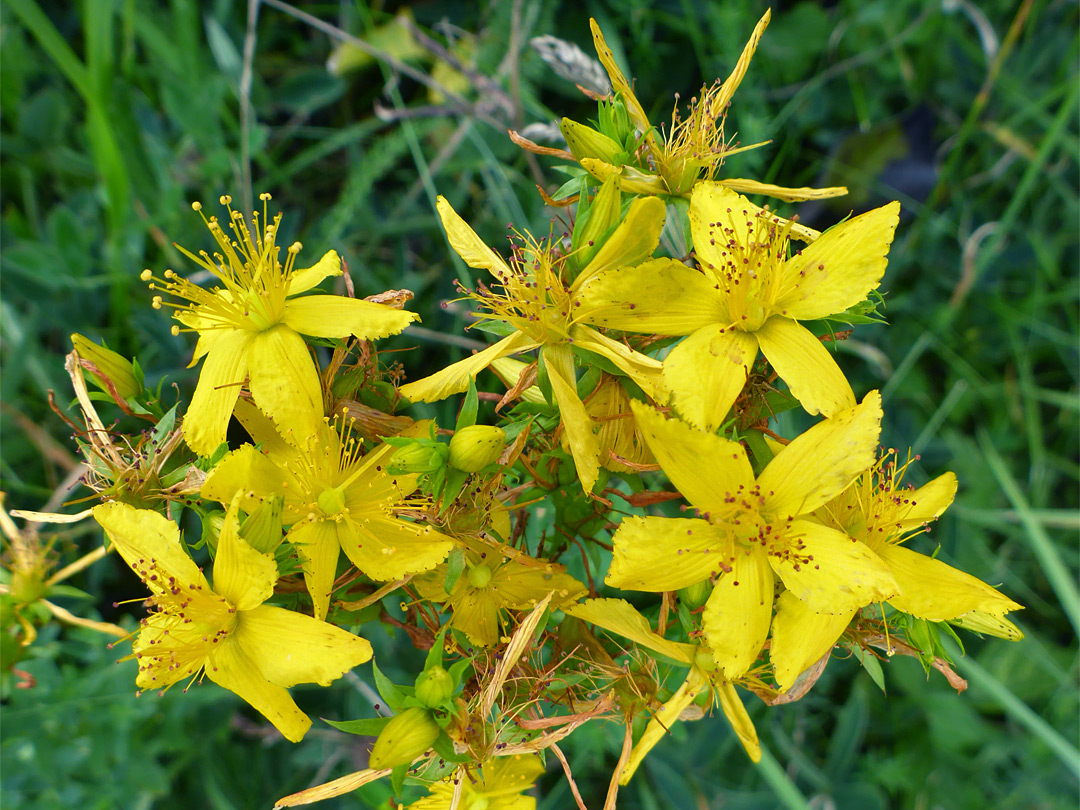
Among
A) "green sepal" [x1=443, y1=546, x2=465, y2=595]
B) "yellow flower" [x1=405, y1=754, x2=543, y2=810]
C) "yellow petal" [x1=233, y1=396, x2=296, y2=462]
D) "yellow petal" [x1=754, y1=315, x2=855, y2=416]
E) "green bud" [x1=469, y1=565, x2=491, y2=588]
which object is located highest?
"yellow petal" [x1=754, y1=315, x2=855, y2=416]

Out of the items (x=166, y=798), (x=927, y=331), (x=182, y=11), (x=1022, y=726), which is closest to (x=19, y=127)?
(x=182, y=11)

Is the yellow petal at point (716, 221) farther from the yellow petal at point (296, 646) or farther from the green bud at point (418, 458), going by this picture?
Result: the yellow petal at point (296, 646)

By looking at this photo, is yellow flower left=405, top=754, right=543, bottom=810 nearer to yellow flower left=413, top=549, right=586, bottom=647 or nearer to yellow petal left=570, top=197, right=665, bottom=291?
yellow flower left=413, top=549, right=586, bottom=647

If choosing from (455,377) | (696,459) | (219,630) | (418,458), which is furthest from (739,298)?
(219,630)

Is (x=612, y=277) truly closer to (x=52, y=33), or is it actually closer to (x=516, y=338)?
(x=516, y=338)

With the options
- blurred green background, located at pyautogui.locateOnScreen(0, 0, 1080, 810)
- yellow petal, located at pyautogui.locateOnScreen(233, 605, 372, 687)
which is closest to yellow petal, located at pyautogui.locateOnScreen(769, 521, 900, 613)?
yellow petal, located at pyautogui.locateOnScreen(233, 605, 372, 687)

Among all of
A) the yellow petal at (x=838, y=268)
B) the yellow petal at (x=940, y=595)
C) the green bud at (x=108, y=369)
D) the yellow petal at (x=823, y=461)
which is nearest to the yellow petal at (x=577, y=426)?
the yellow petal at (x=823, y=461)

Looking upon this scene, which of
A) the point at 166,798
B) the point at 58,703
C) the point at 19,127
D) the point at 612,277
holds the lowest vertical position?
the point at 166,798

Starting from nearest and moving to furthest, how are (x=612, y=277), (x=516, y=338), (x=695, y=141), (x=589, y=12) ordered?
(x=612, y=277) → (x=516, y=338) → (x=695, y=141) → (x=589, y=12)
